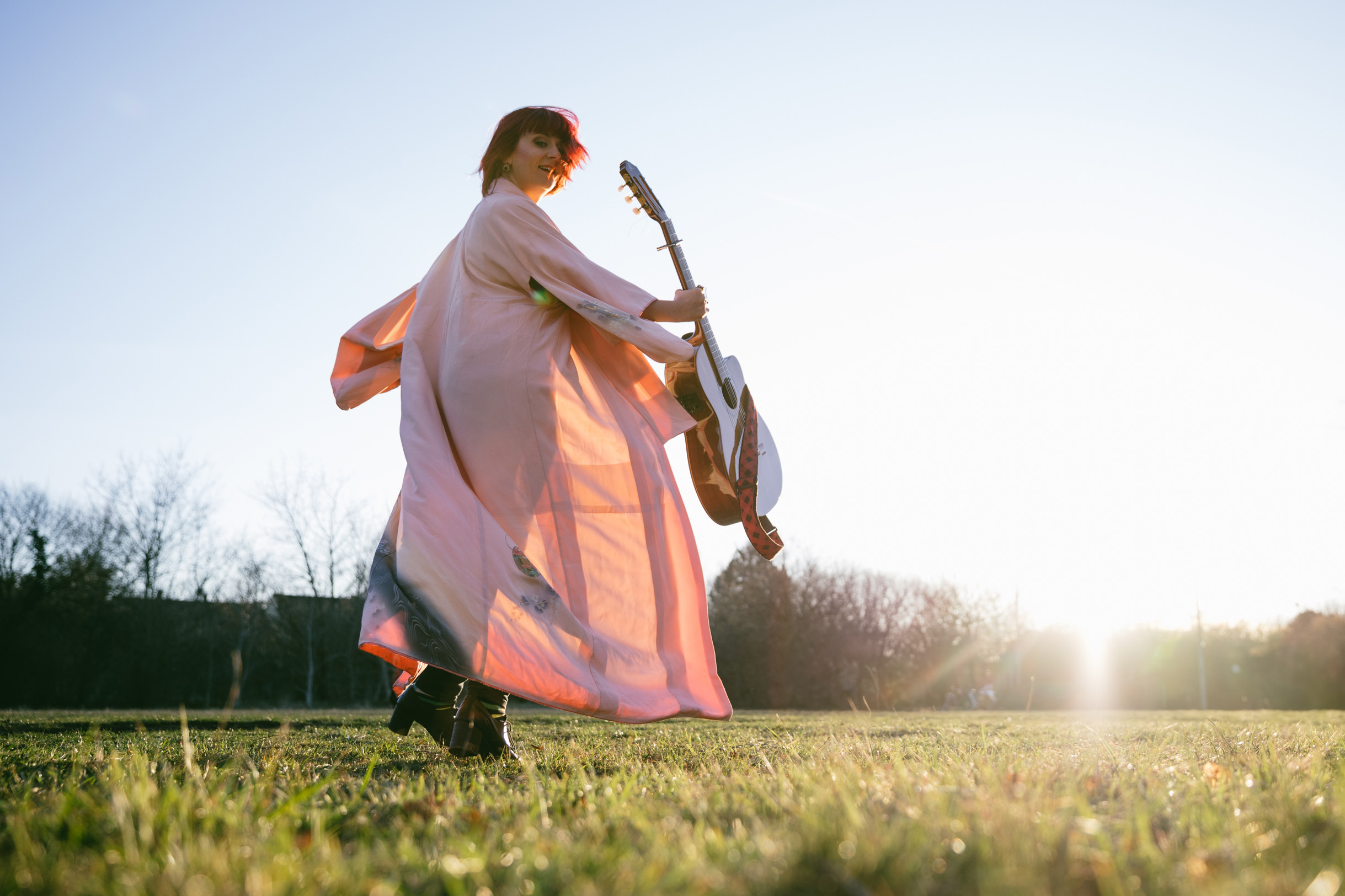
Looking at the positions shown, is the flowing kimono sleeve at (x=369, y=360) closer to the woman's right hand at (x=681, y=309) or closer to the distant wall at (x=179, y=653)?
the woman's right hand at (x=681, y=309)

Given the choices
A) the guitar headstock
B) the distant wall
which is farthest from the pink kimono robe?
the distant wall

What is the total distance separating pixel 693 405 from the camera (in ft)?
12.7

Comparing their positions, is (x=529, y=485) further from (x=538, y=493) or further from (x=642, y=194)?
(x=642, y=194)

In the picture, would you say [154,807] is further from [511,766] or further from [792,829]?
[511,766]

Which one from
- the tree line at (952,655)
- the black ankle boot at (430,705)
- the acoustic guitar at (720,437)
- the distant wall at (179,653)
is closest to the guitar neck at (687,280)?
the acoustic guitar at (720,437)

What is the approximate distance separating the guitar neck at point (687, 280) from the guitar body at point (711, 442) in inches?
1.2

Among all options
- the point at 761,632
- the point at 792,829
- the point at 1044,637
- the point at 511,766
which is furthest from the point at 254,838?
the point at 1044,637

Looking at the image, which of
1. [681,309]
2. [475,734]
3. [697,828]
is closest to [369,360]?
[681,309]

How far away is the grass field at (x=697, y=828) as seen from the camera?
1048 millimetres

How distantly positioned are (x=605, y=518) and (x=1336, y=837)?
2485mm

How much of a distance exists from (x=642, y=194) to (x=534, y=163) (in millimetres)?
759

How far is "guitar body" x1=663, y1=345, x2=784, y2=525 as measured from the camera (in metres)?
3.83

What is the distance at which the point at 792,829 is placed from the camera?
1.30 metres

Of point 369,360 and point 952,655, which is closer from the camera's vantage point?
point 369,360
